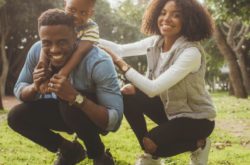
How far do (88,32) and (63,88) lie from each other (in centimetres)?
67

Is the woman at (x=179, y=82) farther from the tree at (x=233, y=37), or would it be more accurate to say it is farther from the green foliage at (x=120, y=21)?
the green foliage at (x=120, y=21)

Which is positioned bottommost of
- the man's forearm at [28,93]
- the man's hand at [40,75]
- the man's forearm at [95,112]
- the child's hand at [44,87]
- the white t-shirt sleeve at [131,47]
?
the man's forearm at [95,112]

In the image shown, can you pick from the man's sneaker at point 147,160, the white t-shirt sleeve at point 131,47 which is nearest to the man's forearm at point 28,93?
the white t-shirt sleeve at point 131,47

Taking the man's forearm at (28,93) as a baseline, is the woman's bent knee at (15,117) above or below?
below

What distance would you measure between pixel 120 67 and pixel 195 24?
0.78 metres

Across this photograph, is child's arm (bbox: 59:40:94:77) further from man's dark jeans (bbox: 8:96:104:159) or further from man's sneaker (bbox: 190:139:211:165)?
man's sneaker (bbox: 190:139:211:165)

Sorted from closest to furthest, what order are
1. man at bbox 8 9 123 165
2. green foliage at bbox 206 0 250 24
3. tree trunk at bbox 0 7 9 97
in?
1. man at bbox 8 9 123 165
2. green foliage at bbox 206 0 250 24
3. tree trunk at bbox 0 7 9 97

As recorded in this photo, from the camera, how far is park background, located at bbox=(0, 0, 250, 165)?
6051 millimetres

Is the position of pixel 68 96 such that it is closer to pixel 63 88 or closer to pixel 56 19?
pixel 63 88

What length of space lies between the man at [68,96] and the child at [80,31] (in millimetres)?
58

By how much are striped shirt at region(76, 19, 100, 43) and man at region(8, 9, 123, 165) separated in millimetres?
132

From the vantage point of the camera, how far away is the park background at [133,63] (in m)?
6.05

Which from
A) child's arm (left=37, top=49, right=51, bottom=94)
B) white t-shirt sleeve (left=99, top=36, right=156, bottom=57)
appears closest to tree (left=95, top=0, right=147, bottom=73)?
white t-shirt sleeve (left=99, top=36, right=156, bottom=57)

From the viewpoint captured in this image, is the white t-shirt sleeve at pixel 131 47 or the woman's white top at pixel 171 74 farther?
the white t-shirt sleeve at pixel 131 47
